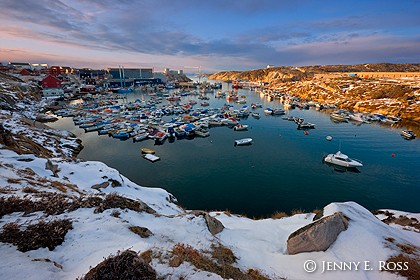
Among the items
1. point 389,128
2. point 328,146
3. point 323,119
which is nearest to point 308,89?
point 323,119

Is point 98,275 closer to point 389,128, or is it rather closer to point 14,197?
point 14,197

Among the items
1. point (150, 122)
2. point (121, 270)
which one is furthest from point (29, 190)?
point (150, 122)

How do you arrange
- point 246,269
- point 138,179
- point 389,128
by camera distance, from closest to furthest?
point 246,269 < point 138,179 < point 389,128

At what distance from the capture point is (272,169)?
3244 centimetres

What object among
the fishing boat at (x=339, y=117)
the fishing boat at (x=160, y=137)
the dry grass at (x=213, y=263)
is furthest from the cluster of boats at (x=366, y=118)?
the dry grass at (x=213, y=263)

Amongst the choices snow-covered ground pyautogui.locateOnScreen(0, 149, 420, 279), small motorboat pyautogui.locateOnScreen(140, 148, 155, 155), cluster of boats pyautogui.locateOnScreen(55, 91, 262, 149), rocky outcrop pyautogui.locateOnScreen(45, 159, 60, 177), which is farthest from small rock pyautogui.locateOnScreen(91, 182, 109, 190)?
cluster of boats pyautogui.locateOnScreen(55, 91, 262, 149)

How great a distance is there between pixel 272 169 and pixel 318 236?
23.7 metres

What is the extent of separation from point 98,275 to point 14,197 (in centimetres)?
851

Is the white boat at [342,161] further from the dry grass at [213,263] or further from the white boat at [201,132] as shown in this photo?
the dry grass at [213,263]

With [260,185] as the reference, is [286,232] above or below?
above

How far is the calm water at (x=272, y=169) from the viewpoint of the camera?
24.8m

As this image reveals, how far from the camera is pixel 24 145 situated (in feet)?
→ 82.4

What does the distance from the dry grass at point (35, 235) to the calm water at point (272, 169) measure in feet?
56.6

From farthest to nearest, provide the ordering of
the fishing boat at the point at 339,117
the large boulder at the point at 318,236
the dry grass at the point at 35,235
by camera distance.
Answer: the fishing boat at the point at 339,117 < the large boulder at the point at 318,236 < the dry grass at the point at 35,235
